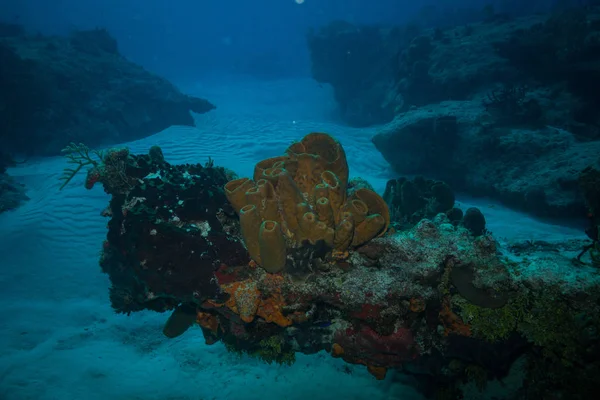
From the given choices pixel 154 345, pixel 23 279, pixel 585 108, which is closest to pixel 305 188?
pixel 154 345

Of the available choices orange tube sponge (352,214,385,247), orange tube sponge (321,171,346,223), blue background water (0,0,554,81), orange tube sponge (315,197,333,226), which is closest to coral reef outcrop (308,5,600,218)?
orange tube sponge (352,214,385,247)

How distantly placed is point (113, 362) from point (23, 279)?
3.61m

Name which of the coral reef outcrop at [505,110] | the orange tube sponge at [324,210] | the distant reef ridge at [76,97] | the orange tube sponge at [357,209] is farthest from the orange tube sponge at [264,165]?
the distant reef ridge at [76,97]

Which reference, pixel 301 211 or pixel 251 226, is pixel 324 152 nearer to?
pixel 301 211

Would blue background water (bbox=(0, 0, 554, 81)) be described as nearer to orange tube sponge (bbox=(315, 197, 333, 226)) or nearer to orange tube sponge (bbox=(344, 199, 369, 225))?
orange tube sponge (bbox=(344, 199, 369, 225))

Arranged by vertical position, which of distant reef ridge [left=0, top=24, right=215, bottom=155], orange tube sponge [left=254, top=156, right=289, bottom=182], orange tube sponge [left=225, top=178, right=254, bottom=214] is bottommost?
orange tube sponge [left=225, top=178, right=254, bottom=214]

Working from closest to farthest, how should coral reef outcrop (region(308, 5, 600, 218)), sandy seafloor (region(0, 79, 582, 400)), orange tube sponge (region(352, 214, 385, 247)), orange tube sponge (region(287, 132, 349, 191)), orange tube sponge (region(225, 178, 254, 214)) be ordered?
orange tube sponge (region(352, 214, 385, 247)) → orange tube sponge (region(225, 178, 254, 214)) → orange tube sponge (region(287, 132, 349, 191)) → sandy seafloor (region(0, 79, 582, 400)) → coral reef outcrop (region(308, 5, 600, 218))

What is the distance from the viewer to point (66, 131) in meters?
14.1

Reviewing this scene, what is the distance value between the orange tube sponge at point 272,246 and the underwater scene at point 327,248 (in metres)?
0.02

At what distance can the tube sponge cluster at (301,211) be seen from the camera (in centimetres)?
263

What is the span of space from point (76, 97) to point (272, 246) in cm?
1781

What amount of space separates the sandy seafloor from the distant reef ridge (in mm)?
3971

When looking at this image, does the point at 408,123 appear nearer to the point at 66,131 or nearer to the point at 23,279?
the point at 23,279

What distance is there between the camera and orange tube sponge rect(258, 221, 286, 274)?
250 centimetres
